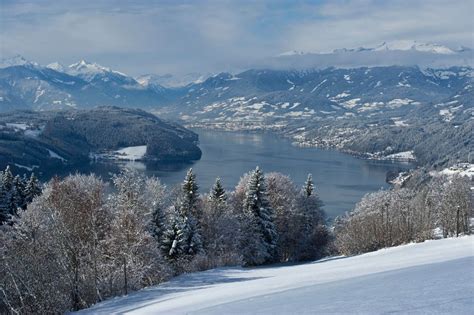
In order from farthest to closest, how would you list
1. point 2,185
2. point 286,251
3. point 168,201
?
point 168,201
point 286,251
point 2,185

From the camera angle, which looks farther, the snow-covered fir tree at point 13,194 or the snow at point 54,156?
the snow at point 54,156

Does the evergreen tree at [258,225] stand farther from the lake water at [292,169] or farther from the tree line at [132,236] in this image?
the lake water at [292,169]

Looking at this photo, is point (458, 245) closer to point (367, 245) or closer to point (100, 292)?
point (100, 292)

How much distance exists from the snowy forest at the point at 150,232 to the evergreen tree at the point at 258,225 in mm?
67

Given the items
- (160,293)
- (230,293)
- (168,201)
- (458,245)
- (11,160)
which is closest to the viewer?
(230,293)

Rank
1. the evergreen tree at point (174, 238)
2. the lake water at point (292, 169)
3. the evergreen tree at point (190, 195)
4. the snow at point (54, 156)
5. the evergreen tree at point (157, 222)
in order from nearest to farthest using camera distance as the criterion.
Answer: the evergreen tree at point (174, 238), the evergreen tree at point (157, 222), the evergreen tree at point (190, 195), the lake water at point (292, 169), the snow at point (54, 156)

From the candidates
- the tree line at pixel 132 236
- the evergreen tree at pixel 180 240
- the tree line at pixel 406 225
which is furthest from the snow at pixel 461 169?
the evergreen tree at pixel 180 240

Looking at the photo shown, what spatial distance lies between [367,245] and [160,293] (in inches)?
676

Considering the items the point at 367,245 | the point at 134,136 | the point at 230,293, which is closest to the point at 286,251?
the point at 367,245

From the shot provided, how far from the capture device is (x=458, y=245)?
12898 millimetres

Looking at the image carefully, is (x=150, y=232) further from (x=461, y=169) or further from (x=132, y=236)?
(x=461, y=169)

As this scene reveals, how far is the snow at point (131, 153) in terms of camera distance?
481ft

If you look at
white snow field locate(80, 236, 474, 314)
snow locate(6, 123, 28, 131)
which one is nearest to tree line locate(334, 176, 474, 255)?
white snow field locate(80, 236, 474, 314)

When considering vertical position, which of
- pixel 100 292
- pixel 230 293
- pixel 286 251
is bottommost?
pixel 286 251
